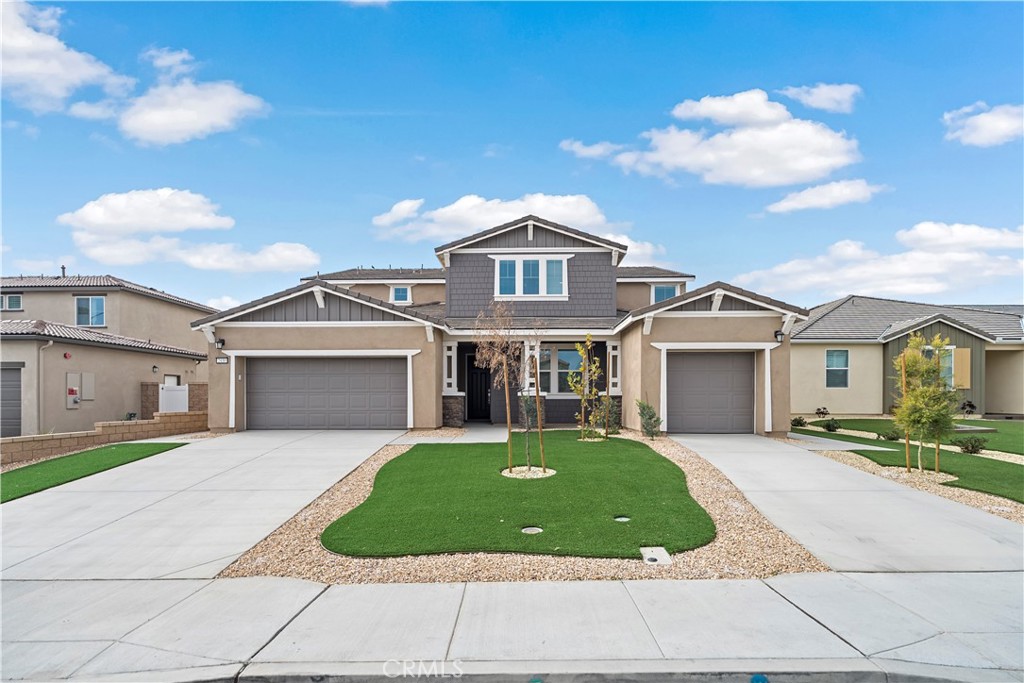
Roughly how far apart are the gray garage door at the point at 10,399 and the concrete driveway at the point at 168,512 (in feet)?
23.4

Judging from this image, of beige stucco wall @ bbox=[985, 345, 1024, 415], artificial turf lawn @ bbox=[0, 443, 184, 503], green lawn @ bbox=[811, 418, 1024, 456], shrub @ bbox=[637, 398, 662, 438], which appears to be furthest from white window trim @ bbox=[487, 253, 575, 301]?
beige stucco wall @ bbox=[985, 345, 1024, 415]

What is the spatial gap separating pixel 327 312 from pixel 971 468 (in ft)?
51.2

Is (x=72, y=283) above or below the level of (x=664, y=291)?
above

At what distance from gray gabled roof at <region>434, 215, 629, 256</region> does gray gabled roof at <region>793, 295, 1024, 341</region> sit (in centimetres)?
898

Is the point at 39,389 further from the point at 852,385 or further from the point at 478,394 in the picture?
the point at 852,385

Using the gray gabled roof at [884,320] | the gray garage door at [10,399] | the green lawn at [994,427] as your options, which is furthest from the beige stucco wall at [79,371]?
the gray gabled roof at [884,320]

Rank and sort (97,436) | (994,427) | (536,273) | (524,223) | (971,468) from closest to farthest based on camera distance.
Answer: (971,468), (97,436), (994,427), (524,223), (536,273)

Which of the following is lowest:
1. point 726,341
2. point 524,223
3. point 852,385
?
point 852,385

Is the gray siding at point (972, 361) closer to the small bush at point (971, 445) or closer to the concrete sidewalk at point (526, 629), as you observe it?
the small bush at point (971, 445)

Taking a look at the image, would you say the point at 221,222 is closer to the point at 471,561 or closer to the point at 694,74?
the point at 694,74

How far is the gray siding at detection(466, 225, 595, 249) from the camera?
18.4 m

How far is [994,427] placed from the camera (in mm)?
17656

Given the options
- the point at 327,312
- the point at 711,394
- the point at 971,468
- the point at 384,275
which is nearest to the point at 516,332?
the point at 327,312

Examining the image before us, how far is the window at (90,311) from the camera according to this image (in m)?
22.8
